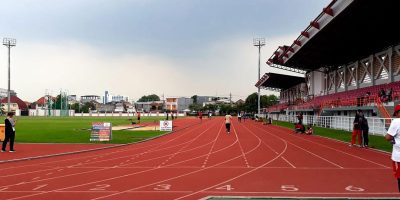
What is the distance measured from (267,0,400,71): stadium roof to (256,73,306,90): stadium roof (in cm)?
2363

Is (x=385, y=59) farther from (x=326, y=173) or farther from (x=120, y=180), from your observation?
(x=120, y=180)

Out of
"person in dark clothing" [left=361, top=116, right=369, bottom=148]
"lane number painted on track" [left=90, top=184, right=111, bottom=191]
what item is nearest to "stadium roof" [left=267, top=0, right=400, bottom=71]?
"person in dark clothing" [left=361, top=116, right=369, bottom=148]

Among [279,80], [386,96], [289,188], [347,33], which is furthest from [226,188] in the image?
[279,80]

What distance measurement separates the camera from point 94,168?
1335cm

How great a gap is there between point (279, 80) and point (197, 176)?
247ft

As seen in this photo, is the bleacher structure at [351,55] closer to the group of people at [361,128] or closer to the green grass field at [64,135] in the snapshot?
the group of people at [361,128]

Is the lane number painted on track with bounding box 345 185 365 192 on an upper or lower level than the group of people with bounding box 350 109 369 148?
lower

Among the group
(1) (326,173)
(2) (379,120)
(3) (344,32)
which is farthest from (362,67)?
(1) (326,173)

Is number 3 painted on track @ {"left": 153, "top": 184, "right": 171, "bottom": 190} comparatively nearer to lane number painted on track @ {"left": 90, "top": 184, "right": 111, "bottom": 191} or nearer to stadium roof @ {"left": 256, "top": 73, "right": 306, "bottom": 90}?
lane number painted on track @ {"left": 90, "top": 184, "right": 111, "bottom": 191}

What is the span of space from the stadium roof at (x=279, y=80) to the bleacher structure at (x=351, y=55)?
50.7 ft

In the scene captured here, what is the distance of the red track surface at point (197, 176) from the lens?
30.2 feet

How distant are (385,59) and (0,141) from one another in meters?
32.9

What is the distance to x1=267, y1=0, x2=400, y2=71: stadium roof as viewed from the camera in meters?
30.1

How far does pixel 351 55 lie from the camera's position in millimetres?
46406
